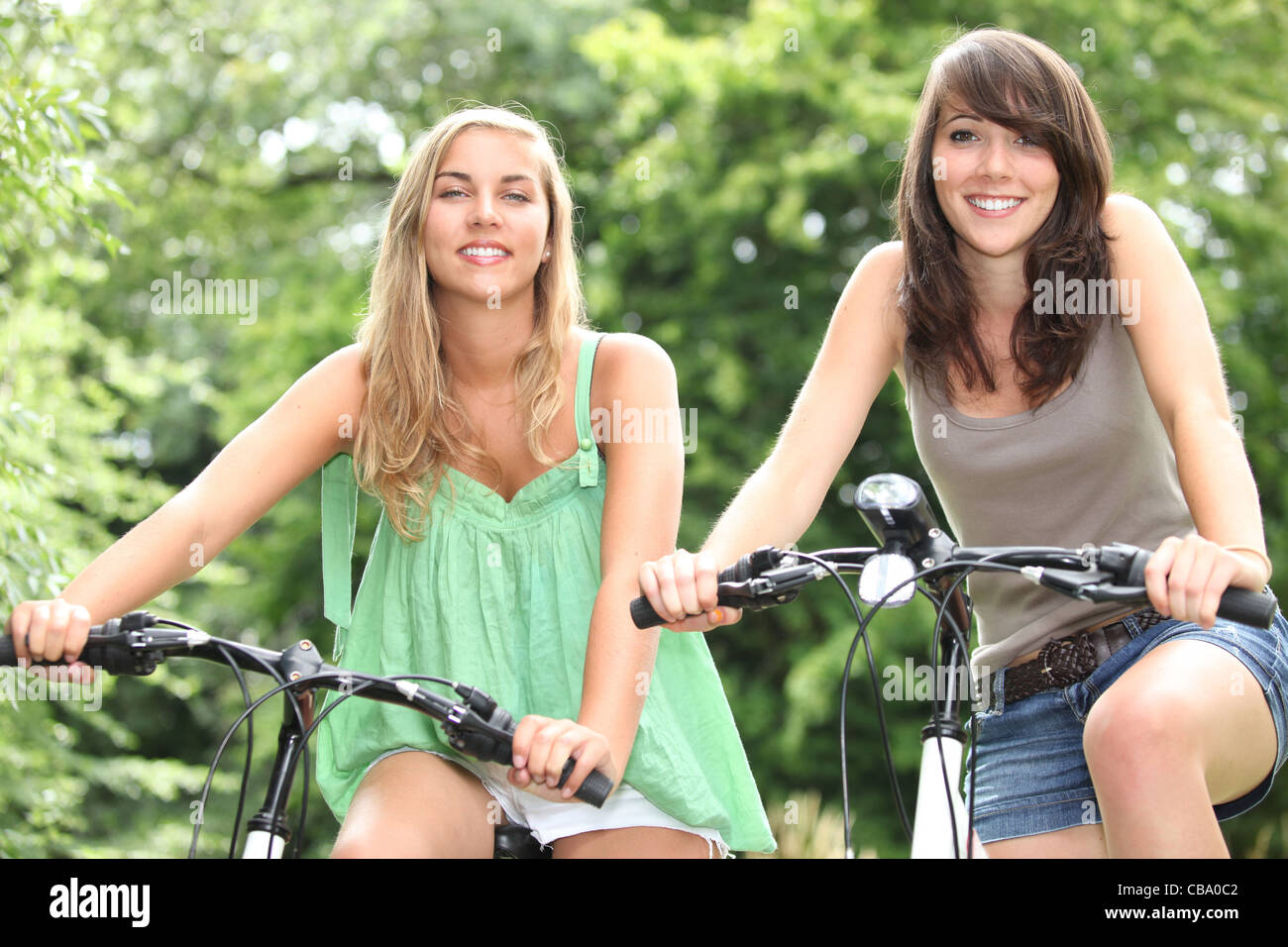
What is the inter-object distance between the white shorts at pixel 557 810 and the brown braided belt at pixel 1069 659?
72 cm

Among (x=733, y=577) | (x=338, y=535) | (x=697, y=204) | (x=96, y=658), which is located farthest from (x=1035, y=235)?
(x=697, y=204)

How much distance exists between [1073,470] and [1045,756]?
1.83 ft

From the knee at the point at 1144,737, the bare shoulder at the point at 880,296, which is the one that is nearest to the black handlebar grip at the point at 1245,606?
the knee at the point at 1144,737

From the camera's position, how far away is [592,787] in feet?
7.17

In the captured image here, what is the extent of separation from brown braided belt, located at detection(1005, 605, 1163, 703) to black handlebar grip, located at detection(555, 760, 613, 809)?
96cm

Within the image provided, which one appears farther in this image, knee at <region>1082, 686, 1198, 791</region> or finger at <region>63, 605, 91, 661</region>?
finger at <region>63, 605, 91, 661</region>

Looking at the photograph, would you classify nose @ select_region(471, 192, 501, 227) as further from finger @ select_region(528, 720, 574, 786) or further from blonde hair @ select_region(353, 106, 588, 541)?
finger @ select_region(528, 720, 574, 786)

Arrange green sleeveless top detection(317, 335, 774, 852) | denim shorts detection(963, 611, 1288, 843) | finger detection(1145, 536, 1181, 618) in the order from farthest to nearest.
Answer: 1. green sleeveless top detection(317, 335, 774, 852)
2. denim shorts detection(963, 611, 1288, 843)
3. finger detection(1145, 536, 1181, 618)

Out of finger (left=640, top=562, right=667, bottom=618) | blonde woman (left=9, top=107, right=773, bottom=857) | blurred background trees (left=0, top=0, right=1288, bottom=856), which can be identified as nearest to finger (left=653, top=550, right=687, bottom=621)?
finger (left=640, top=562, right=667, bottom=618)

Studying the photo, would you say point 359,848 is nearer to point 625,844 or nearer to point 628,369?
point 625,844

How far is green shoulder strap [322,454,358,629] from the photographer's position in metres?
2.93

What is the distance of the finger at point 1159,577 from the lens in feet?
6.30
